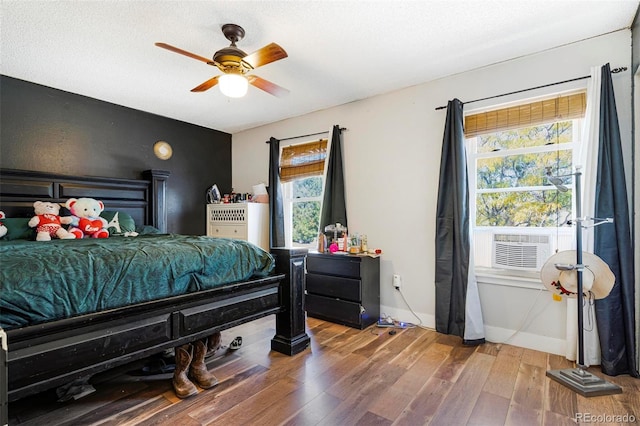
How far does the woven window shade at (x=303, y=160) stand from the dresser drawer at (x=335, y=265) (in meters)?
1.15

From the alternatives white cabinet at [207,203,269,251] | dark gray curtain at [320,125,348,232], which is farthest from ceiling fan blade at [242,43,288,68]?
white cabinet at [207,203,269,251]

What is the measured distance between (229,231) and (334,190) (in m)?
1.66

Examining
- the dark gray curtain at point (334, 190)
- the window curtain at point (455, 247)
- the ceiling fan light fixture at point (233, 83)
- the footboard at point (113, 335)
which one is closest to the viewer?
the footboard at point (113, 335)

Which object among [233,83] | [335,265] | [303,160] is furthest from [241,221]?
[233,83]

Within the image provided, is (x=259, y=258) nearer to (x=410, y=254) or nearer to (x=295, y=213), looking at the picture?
(x=410, y=254)

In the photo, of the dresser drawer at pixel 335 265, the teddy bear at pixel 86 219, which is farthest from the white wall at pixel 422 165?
the teddy bear at pixel 86 219

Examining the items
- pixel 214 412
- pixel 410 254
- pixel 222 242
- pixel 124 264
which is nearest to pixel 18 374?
pixel 124 264

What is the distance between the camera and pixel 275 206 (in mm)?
4230

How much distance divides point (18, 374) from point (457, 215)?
116 inches

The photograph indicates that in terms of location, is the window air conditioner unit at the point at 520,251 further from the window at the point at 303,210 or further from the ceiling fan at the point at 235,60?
the ceiling fan at the point at 235,60

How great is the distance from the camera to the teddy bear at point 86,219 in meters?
2.92

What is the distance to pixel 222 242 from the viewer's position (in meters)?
2.28

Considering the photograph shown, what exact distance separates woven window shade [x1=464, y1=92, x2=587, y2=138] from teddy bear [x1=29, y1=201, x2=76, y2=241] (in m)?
3.69

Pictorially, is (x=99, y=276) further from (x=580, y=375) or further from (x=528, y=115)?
(x=528, y=115)
